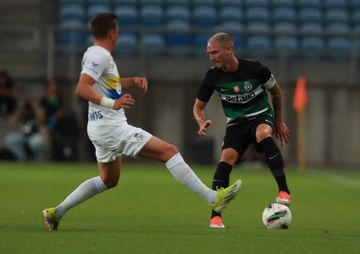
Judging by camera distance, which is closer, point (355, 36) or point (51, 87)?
point (51, 87)

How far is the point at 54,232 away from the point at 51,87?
51.5 feet

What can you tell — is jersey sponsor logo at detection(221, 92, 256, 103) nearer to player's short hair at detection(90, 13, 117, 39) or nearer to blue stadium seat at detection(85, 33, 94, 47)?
player's short hair at detection(90, 13, 117, 39)

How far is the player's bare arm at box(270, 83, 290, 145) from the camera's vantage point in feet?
35.2

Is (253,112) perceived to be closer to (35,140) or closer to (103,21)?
(103,21)

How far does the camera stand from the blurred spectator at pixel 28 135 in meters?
25.2

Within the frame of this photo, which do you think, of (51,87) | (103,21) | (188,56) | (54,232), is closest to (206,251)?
(54,232)

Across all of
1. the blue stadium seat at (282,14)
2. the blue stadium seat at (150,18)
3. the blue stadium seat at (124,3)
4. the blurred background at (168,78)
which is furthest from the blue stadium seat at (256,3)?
the blue stadium seat at (124,3)

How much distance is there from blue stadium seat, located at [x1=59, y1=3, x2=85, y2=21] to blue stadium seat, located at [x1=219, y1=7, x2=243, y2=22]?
3.77 meters

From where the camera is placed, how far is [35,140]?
2527cm

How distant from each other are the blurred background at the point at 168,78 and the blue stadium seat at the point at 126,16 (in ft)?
0.10

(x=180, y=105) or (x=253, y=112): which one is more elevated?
(x=253, y=112)

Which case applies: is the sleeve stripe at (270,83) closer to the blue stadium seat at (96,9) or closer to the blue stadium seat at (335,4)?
the blue stadium seat at (96,9)

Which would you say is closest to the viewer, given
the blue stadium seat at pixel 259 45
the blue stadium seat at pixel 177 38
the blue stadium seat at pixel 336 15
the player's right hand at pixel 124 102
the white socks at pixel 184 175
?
the player's right hand at pixel 124 102

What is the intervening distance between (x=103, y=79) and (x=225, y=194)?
1.52 meters
